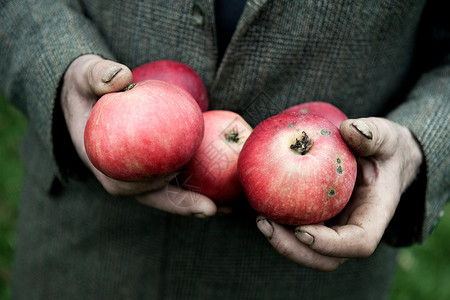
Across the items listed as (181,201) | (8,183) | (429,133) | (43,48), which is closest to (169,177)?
(181,201)

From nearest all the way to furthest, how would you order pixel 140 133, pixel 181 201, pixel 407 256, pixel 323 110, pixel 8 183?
1. pixel 140 133
2. pixel 181 201
3. pixel 323 110
4. pixel 407 256
5. pixel 8 183

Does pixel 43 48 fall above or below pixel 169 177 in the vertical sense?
above

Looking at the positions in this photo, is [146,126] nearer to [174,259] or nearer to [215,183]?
[215,183]

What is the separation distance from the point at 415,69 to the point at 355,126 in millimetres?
681

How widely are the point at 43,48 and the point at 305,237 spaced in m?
0.84

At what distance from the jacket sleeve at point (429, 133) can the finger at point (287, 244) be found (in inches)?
14.7

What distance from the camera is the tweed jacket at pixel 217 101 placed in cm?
107

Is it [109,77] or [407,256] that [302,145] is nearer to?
[109,77]

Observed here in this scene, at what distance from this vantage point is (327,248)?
86cm

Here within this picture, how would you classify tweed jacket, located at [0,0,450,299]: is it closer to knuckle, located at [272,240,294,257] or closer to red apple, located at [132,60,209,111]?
red apple, located at [132,60,209,111]

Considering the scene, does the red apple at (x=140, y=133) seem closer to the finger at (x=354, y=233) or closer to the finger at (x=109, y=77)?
the finger at (x=109, y=77)

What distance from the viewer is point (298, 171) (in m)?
0.87

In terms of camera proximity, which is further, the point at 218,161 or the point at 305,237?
the point at 218,161

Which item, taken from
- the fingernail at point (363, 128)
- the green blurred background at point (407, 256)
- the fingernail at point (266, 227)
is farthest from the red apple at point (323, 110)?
the green blurred background at point (407, 256)
